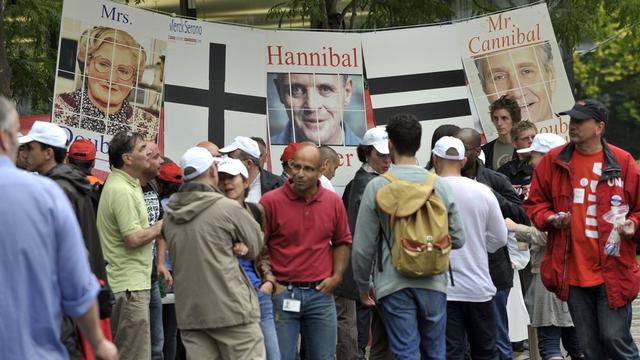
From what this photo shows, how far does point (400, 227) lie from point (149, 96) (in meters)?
4.46

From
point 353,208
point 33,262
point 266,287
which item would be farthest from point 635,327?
point 33,262

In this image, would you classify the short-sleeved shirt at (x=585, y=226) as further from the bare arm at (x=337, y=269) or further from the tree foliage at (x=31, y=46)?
the tree foliage at (x=31, y=46)

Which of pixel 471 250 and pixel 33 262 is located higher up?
pixel 471 250

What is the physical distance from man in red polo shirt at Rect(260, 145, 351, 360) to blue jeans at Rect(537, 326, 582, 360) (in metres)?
2.83

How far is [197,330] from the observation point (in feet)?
25.8

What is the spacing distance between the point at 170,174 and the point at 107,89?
117 centimetres

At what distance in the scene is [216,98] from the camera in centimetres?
1196

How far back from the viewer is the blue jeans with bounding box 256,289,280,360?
329 inches

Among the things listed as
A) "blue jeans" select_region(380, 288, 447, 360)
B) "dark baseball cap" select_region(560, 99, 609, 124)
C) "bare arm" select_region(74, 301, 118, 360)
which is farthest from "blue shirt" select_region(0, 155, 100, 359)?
"dark baseball cap" select_region(560, 99, 609, 124)

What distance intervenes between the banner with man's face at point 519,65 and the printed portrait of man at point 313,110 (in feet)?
4.35

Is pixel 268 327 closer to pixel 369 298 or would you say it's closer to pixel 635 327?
pixel 369 298

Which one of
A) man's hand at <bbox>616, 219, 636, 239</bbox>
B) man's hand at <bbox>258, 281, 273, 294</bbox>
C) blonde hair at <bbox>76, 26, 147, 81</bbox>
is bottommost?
man's hand at <bbox>258, 281, 273, 294</bbox>

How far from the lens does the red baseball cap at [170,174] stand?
10.6 metres

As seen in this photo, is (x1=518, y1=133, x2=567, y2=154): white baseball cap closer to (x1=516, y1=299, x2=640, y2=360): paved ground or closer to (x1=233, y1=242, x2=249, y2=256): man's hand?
(x1=516, y1=299, x2=640, y2=360): paved ground
